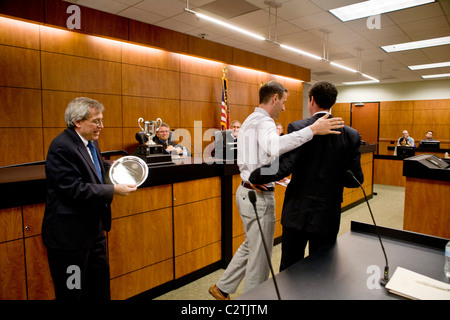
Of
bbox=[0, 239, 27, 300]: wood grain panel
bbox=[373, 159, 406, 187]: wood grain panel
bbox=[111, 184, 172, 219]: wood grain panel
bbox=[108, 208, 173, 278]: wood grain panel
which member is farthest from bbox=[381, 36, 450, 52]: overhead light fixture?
bbox=[0, 239, 27, 300]: wood grain panel

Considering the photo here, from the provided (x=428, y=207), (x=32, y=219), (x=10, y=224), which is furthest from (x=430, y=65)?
(x=10, y=224)

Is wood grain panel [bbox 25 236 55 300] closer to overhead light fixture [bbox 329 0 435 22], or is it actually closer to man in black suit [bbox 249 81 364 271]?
man in black suit [bbox 249 81 364 271]

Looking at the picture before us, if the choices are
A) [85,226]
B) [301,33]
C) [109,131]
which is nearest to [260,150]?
[85,226]

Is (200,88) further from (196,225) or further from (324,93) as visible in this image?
(324,93)

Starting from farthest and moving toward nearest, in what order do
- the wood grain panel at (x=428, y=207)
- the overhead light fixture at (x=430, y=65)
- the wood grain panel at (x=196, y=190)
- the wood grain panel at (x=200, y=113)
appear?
the overhead light fixture at (x=430, y=65) < the wood grain panel at (x=200, y=113) < the wood grain panel at (x=428, y=207) < the wood grain panel at (x=196, y=190)

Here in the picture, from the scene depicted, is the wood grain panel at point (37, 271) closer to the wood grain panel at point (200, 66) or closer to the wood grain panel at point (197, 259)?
the wood grain panel at point (197, 259)

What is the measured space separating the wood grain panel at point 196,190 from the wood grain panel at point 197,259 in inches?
20.1

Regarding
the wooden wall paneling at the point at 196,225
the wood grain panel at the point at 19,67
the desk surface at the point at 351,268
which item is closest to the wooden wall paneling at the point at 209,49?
the wood grain panel at the point at 19,67

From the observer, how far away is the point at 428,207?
3.01m

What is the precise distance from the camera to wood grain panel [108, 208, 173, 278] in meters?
2.33

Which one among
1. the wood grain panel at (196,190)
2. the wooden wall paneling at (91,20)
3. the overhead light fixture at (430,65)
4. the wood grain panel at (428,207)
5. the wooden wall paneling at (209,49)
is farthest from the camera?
the overhead light fixture at (430,65)

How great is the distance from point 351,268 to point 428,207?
236cm

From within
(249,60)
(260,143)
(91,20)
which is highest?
(249,60)

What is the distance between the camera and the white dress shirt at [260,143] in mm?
1627
